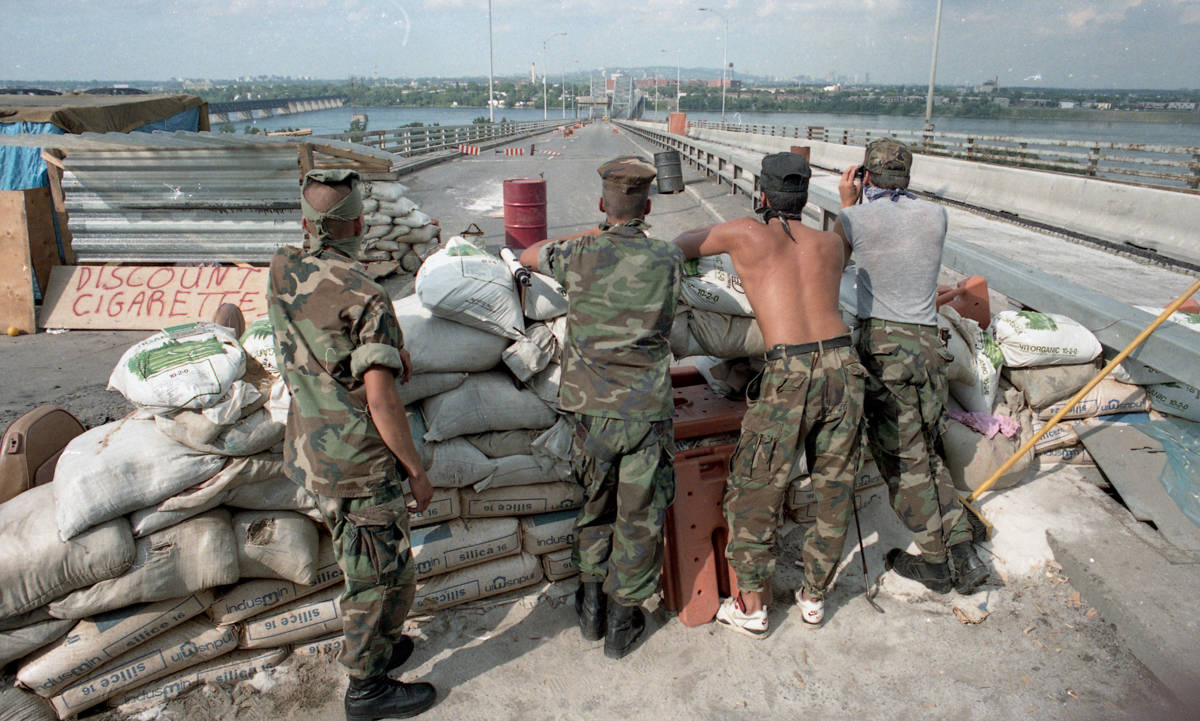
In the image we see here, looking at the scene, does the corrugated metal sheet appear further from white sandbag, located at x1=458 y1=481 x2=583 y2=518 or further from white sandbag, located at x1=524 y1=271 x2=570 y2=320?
white sandbag, located at x1=458 y1=481 x2=583 y2=518

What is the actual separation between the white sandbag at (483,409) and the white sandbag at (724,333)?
847 millimetres

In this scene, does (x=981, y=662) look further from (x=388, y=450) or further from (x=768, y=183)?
(x=388, y=450)

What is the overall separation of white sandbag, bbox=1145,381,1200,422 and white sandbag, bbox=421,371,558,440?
3634 millimetres

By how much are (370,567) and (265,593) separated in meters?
0.72

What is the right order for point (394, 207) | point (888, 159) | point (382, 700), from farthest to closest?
point (394, 207) < point (888, 159) < point (382, 700)

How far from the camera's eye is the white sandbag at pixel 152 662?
8.20 feet

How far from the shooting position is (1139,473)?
3656mm

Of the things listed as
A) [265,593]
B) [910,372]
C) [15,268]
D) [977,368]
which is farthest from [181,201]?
[977,368]

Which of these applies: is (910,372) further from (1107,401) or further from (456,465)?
(456,465)

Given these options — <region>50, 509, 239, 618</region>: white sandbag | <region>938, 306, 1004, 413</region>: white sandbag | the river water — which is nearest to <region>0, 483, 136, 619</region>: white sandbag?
<region>50, 509, 239, 618</region>: white sandbag

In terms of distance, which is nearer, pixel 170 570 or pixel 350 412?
pixel 350 412

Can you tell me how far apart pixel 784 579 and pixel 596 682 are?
113cm

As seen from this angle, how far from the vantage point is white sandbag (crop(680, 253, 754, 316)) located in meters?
3.35

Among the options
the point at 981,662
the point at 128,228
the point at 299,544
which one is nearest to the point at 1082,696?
the point at 981,662
